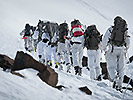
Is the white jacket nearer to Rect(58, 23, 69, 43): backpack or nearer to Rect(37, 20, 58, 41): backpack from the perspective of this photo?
Rect(58, 23, 69, 43): backpack

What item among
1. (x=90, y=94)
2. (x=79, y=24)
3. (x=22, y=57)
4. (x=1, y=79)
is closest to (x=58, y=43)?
(x=79, y=24)

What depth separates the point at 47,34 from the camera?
32.0 ft

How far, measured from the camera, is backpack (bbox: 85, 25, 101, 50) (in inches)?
263

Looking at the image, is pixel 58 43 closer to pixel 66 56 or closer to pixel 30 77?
pixel 66 56

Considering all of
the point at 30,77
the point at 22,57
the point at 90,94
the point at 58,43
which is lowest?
the point at 90,94

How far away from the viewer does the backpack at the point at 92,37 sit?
6.67m

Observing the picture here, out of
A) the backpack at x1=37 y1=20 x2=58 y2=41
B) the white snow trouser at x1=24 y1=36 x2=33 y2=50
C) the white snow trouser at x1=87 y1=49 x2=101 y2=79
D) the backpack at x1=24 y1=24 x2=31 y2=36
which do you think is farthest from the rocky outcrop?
the white snow trouser at x1=24 y1=36 x2=33 y2=50

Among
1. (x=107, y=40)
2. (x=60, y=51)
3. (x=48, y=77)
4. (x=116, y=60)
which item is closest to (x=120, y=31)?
(x=107, y=40)

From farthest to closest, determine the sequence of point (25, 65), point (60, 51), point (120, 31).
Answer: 1. point (60, 51)
2. point (120, 31)
3. point (25, 65)

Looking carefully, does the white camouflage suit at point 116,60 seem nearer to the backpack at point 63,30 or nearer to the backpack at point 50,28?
the backpack at point 63,30

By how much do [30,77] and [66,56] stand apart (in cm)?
534

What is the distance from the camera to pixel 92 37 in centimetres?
674

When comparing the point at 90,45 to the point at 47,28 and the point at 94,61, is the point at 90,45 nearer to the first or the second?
the point at 94,61

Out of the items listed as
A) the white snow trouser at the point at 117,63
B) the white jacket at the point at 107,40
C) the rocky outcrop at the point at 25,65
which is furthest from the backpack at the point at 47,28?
the rocky outcrop at the point at 25,65
